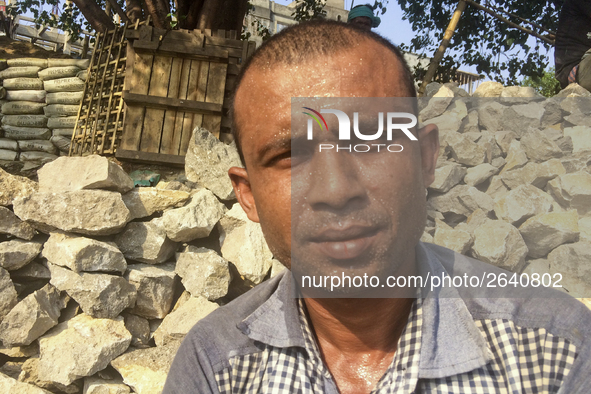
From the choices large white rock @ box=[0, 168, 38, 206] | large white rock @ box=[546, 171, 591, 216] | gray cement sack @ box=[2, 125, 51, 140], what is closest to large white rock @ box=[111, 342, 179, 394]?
large white rock @ box=[0, 168, 38, 206]

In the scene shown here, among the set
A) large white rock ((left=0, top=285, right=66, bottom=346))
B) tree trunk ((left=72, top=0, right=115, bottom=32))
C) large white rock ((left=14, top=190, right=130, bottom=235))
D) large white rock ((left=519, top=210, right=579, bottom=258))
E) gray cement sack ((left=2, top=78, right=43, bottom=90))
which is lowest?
large white rock ((left=0, top=285, right=66, bottom=346))

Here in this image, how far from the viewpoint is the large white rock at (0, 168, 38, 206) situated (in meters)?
3.10

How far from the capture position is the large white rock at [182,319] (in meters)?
2.91

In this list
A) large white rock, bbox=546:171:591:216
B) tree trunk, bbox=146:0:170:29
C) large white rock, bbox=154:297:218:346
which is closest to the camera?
large white rock, bbox=546:171:591:216

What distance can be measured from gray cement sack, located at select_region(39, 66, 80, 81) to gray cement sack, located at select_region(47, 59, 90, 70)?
0.26 ft

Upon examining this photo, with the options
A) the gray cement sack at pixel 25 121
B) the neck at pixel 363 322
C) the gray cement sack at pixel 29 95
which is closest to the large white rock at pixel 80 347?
the neck at pixel 363 322

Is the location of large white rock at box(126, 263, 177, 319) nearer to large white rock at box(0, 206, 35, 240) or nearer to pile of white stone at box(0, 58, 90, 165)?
large white rock at box(0, 206, 35, 240)

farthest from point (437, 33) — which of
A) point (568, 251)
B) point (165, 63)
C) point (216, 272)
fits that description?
point (568, 251)

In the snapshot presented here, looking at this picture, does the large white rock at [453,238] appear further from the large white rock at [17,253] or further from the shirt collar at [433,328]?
the large white rock at [17,253]

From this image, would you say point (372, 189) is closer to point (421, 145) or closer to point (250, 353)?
point (421, 145)

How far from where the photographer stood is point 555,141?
210 cm

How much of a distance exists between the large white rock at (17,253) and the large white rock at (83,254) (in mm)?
94

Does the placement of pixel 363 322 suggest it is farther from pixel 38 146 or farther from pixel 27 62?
pixel 27 62

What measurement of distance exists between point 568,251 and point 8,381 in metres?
3.19
